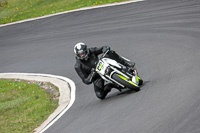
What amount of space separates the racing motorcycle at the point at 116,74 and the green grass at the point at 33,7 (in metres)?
16.5

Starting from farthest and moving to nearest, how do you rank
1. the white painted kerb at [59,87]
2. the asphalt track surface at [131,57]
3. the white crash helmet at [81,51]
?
the white painted kerb at [59,87] → the white crash helmet at [81,51] → the asphalt track surface at [131,57]

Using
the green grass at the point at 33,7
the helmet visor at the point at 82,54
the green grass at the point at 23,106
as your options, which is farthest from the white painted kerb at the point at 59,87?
the green grass at the point at 33,7

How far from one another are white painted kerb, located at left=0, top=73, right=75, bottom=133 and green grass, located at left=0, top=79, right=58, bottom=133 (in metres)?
0.27

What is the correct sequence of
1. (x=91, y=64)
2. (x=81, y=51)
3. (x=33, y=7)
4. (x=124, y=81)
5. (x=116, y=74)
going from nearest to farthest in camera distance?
1. (x=124, y=81)
2. (x=116, y=74)
3. (x=81, y=51)
4. (x=91, y=64)
5. (x=33, y=7)

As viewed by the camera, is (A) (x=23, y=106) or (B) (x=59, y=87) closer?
(A) (x=23, y=106)

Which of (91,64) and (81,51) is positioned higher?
(81,51)

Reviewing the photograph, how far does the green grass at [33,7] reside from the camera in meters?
29.8

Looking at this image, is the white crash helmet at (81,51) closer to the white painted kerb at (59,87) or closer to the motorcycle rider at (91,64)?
the motorcycle rider at (91,64)

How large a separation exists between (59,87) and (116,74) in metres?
5.22

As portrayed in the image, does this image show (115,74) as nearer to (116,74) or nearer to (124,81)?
(116,74)

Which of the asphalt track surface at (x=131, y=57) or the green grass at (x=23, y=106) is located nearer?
the asphalt track surface at (x=131, y=57)

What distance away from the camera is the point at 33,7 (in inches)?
1362

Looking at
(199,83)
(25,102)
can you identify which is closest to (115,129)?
(199,83)

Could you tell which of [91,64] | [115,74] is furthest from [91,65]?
[115,74]
